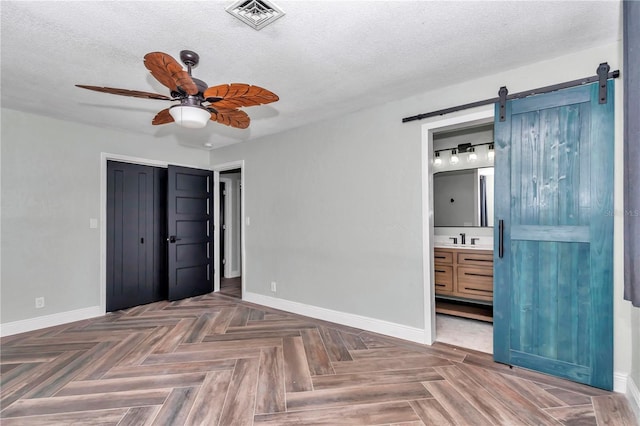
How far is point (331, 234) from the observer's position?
149 inches

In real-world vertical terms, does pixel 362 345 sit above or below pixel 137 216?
below

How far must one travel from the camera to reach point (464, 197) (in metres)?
4.19

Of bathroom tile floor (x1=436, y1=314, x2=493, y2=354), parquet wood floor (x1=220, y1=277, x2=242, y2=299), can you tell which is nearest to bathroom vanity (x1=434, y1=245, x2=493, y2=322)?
bathroom tile floor (x1=436, y1=314, x2=493, y2=354)

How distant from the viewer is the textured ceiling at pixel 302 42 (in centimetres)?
184

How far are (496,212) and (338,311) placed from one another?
2.03m

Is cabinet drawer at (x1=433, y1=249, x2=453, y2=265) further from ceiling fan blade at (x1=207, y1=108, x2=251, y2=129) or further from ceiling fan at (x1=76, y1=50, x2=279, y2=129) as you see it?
ceiling fan at (x1=76, y1=50, x2=279, y2=129)

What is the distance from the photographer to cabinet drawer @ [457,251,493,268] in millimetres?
3547

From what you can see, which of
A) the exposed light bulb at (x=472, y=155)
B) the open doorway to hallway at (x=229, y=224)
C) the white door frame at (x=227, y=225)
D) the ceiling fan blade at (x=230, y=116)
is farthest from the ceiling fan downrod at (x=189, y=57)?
the white door frame at (x=227, y=225)

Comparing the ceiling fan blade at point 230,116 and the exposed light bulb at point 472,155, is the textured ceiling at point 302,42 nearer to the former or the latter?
the ceiling fan blade at point 230,116

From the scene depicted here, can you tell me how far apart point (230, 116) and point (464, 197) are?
3223 millimetres

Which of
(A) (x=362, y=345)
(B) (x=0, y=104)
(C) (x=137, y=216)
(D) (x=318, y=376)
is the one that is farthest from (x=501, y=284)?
(B) (x=0, y=104)

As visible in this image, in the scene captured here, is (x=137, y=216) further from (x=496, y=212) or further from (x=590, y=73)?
(x=590, y=73)

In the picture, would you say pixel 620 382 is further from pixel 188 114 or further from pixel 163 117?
pixel 163 117

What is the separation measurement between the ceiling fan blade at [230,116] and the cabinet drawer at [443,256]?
2.74m
